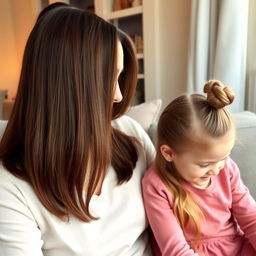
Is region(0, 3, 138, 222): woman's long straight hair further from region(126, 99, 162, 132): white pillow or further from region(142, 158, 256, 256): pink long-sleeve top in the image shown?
region(126, 99, 162, 132): white pillow

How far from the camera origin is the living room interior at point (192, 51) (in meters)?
1.31

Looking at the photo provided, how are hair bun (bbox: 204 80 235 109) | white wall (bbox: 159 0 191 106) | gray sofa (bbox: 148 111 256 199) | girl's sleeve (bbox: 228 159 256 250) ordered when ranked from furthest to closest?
white wall (bbox: 159 0 191 106) < gray sofa (bbox: 148 111 256 199) < girl's sleeve (bbox: 228 159 256 250) < hair bun (bbox: 204 80 235 109)

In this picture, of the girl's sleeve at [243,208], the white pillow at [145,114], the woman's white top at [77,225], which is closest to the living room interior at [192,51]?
the white pillow at [145,114]

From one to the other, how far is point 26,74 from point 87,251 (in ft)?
1.38

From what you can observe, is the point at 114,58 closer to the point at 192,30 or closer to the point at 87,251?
the point at 87,251

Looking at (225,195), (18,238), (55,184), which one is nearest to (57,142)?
(55,184)

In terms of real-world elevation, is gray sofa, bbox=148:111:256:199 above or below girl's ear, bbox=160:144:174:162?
below

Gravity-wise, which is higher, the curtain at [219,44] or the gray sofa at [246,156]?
the curtain at [219,44]

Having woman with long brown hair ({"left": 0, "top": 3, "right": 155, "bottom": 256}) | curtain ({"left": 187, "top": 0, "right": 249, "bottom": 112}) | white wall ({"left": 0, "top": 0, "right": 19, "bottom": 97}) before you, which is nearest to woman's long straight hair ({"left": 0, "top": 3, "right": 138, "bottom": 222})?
woman with long brown hair ({"left": 0, "top": 3, "right": 155, "bottom": 256})

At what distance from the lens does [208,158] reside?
2.47 feet

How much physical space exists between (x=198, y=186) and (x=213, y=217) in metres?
0.09

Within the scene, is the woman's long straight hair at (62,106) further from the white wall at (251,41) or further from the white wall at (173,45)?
the white wall at (173,45)

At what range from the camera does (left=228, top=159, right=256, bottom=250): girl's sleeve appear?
84 cm

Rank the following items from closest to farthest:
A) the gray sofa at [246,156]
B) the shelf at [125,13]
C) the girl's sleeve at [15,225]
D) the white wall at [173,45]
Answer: the girl's sleeve at [15,225] → the gray sofa at [246,156] → the white wall at [173,45] → the shelf at [125,13]
